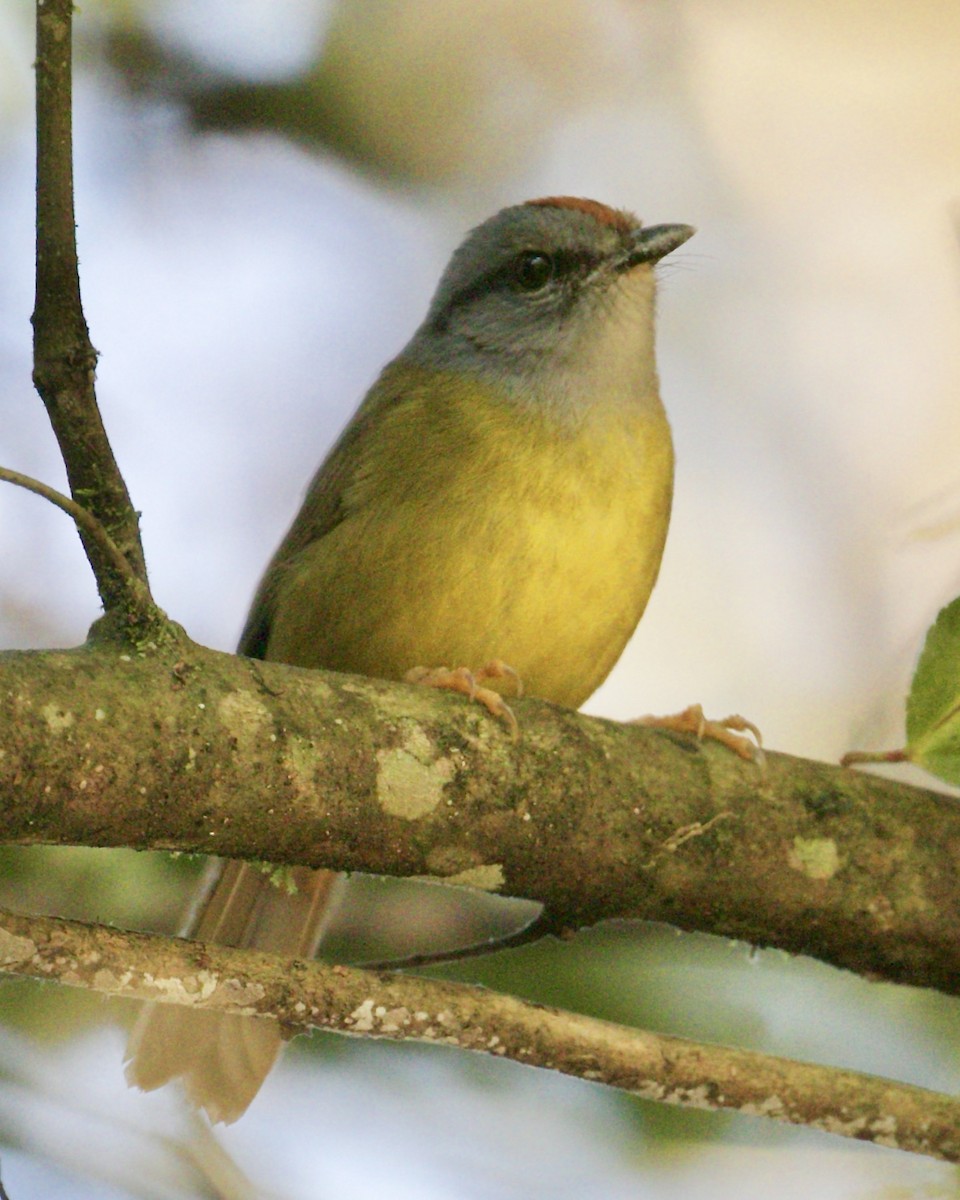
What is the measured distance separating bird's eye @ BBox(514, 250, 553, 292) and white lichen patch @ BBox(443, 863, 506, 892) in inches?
71.2

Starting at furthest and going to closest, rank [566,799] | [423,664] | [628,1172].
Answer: [628,1172] < [423,664] < [566,799]

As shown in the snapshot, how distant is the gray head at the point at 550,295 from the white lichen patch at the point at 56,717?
1.69 metres

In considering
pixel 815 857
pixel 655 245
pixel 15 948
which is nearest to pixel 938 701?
pixel 815 857

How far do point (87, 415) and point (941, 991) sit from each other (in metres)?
1.86

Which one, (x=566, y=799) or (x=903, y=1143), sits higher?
(x=566, y=799)

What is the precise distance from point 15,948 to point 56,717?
0.29 meters

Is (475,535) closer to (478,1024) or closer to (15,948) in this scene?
(478,1024)

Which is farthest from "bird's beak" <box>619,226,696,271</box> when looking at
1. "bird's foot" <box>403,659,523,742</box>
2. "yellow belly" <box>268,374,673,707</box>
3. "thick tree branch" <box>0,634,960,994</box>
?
"thick tree branch" <box>0,634,960,994</box>

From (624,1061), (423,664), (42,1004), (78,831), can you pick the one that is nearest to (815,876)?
(624,1061)

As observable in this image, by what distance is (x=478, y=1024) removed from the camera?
2.10 metres

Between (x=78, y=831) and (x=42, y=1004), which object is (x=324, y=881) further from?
(x=78, y=831)

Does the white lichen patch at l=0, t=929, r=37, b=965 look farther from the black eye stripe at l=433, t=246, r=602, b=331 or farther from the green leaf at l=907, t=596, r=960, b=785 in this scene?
the black eye stripe at l=433, t=246, r=602, b=331

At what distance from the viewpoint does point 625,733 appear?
260 cm

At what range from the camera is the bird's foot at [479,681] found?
242cm
